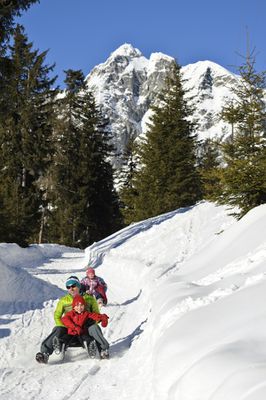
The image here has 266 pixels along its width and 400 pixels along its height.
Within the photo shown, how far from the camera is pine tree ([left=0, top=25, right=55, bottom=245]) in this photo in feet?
94.4

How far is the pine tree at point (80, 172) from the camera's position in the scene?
115ft

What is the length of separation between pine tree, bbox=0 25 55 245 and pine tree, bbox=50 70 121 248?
3.25 metres

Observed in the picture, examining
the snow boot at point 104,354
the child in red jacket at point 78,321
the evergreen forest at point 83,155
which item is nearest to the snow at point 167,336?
the snow boot at point 104,354

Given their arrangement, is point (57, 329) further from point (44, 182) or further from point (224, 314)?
point (44, 182)

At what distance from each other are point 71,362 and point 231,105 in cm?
978

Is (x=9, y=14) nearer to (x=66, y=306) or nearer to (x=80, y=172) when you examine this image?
(x=66, y=306)

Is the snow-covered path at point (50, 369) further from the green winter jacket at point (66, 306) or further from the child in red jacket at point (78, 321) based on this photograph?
the green winter jacket at point (66, 306)

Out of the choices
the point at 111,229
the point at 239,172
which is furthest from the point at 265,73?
the point at 111,229

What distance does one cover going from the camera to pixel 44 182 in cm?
3291

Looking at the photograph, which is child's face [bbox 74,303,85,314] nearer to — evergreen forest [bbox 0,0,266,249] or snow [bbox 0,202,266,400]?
snow [bbox 0,202,266,400]

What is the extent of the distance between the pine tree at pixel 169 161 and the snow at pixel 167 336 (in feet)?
48.5

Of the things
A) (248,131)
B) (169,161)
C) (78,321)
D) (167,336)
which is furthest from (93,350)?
(169,161)

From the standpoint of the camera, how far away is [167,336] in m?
5.43

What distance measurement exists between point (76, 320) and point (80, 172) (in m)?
29.4
